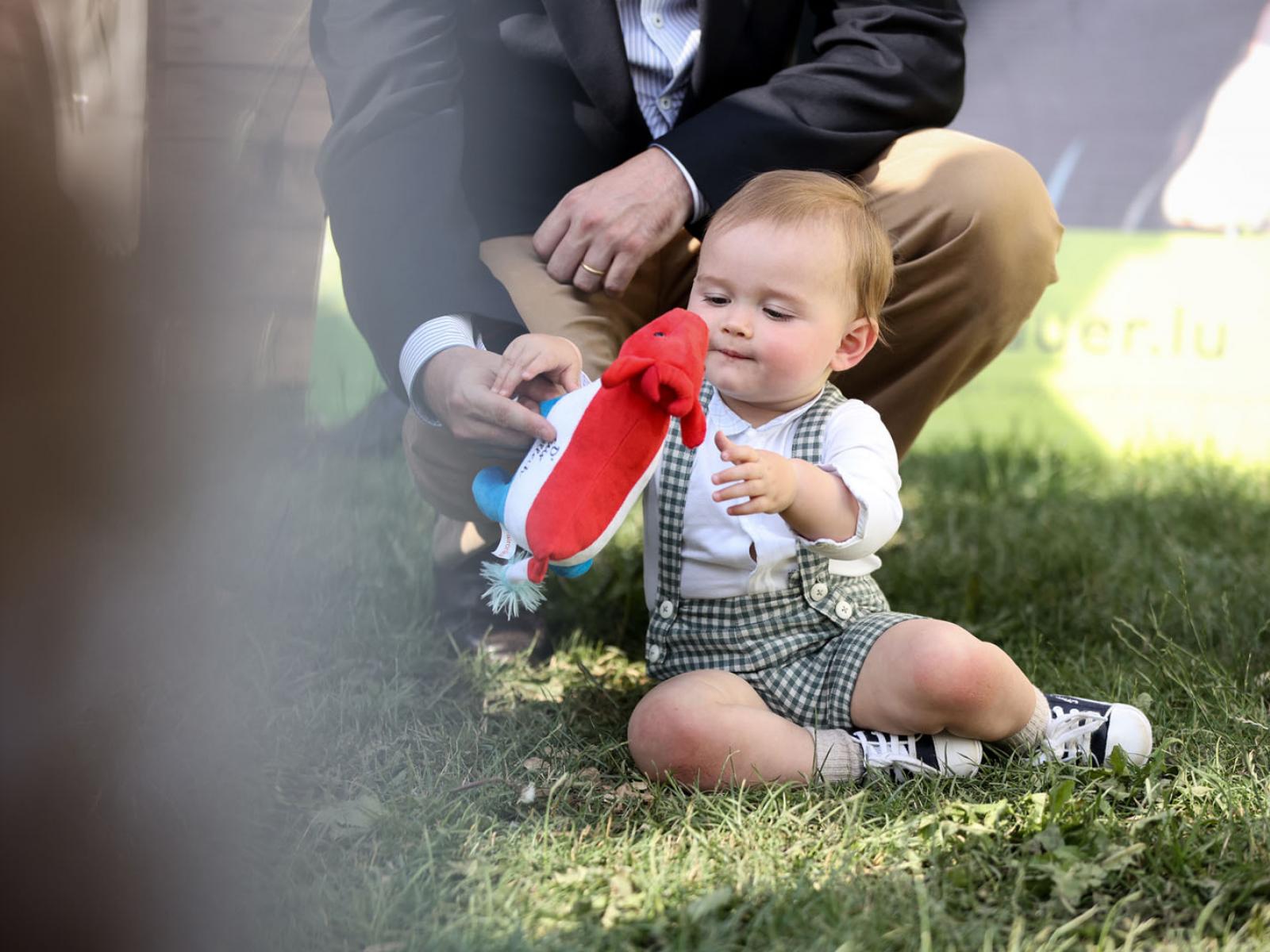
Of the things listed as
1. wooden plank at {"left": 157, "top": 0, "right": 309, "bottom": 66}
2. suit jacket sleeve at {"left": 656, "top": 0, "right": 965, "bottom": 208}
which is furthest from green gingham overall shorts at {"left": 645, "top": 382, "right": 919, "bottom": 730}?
wooden plank at {"left": 157, "top": 0, "right": 309, "bottom": 66}

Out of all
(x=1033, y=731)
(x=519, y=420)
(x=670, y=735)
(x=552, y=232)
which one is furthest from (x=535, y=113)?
(x=1033, y=731)

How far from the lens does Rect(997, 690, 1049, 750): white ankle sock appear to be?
1.33 m

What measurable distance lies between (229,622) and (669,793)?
0.47 m

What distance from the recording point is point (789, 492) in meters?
1.18

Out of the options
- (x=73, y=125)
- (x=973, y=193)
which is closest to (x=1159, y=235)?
(x=973, y=193)

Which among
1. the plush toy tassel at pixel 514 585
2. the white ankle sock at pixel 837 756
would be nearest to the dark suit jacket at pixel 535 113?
the plush toy tassel at pixel 514 585

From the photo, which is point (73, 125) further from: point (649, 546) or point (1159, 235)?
point (1159, 235)

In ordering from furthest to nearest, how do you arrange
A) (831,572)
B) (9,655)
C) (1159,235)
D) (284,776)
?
(1159,235) → (831,572) → (284,776) → (9,655)

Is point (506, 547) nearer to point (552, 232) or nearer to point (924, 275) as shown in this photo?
point (552, 232)

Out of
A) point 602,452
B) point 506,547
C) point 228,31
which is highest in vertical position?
point 228,31

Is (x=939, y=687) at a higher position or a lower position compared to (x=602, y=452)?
lower

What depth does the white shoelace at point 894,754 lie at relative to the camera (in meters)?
1.29

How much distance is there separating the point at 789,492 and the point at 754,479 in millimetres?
55

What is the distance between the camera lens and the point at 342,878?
1.06m
